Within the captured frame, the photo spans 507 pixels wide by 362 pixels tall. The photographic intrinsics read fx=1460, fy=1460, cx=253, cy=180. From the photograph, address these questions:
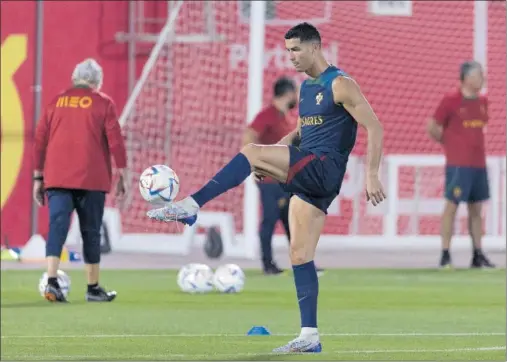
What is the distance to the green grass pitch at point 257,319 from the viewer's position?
27.1 ft

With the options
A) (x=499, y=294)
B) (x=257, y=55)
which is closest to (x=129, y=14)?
(x=257, y=55)

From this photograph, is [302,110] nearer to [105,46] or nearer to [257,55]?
[257,55]

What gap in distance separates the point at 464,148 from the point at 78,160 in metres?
5.82

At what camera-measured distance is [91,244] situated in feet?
39.6

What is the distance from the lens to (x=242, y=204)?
20141 mm

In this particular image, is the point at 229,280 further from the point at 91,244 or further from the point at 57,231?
→ the point at 57,231

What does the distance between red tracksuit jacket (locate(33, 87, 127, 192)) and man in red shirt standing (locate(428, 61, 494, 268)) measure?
211 inches

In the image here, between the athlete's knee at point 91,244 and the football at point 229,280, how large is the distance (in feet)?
4.80

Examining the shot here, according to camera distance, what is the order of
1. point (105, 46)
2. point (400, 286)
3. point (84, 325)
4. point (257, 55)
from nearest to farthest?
point (84, 325), point (400, 286), point (257, 55), point (105, 46)

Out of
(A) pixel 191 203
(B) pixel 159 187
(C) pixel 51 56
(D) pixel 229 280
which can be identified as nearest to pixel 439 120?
(D) pixel 229 280

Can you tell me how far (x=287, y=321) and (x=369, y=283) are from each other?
14.0 feet

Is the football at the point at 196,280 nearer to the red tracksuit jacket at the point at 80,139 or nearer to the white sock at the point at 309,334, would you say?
the red tracksuit jacket at the point at 80,139

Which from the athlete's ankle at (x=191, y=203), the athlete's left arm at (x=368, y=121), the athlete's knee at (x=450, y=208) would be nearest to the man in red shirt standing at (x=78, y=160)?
the athlete's left arm at (x=368, y=121)

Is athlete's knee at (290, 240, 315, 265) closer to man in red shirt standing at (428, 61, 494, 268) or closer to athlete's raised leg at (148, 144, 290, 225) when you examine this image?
athlete's raised leg at (148, 144, 290, 225)
